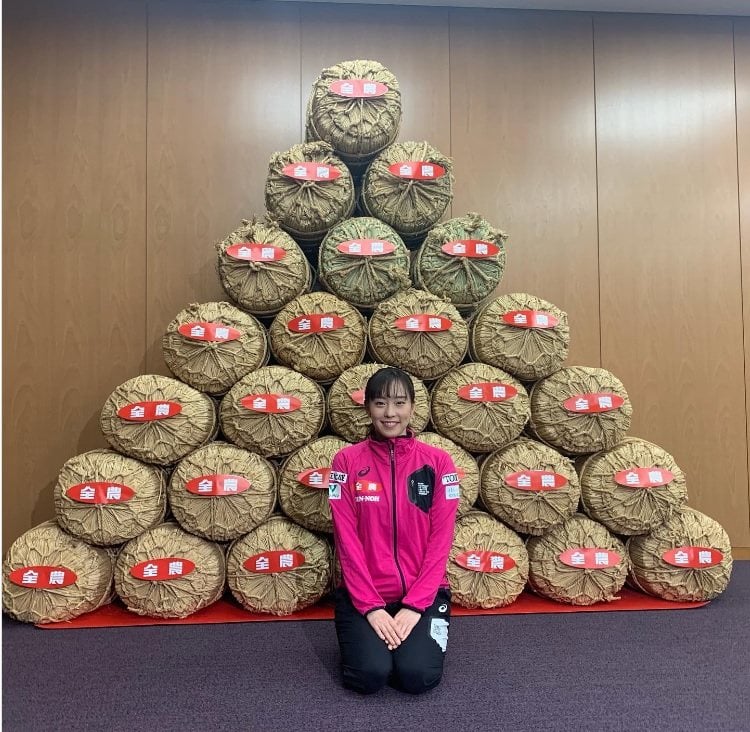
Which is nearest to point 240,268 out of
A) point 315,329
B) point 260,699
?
point 315,329

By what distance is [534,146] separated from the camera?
11.9 ft

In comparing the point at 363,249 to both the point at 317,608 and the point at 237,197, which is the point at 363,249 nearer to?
the point at 237,197

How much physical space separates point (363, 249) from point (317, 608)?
1.62 m

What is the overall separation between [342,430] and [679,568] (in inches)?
64.3

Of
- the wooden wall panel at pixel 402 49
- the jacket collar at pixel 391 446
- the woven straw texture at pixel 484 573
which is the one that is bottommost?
the woven straw texture at pixel 484 573

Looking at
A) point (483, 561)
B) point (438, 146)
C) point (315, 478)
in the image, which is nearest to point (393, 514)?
point (315, 478)

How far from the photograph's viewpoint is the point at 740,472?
363cm

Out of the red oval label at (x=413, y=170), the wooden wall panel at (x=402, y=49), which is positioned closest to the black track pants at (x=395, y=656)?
the red oval label at (x=413, y=170)

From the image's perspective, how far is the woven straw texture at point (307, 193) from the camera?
2.77 m

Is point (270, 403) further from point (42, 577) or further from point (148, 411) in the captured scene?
point (42, 577)

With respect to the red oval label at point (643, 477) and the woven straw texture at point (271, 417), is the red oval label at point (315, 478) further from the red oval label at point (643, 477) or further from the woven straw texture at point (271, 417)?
the red oval label at point (643, 477)

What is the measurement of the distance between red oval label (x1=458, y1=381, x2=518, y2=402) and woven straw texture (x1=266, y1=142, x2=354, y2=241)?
1.03 meters

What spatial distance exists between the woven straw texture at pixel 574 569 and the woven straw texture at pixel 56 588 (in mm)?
1901

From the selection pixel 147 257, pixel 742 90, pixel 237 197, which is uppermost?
pixel 742 90
